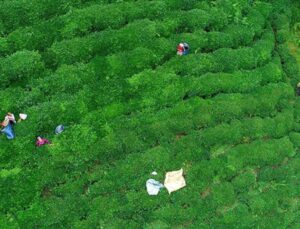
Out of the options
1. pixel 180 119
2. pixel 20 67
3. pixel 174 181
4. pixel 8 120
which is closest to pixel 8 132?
pixel 8 120

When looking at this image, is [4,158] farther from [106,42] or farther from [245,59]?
[245,59]

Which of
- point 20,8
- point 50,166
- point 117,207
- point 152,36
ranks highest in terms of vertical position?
point 20,8

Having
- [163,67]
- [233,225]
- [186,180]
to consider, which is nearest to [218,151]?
[186,180]

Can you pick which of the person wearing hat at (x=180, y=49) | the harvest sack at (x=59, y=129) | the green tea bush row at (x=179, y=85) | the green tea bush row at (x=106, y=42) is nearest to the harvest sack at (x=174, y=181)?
the green tea bush row at (x=179, y=85)

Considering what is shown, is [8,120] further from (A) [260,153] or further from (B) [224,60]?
(A) [260,153]

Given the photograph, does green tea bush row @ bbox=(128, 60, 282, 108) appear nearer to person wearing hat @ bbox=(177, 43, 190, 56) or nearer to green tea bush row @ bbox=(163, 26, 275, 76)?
green tea bush row @ bbox=(163, 26, 275, 76)

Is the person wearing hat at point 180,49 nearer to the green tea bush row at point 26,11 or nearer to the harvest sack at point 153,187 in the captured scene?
the green tea bush row at point 26,11
